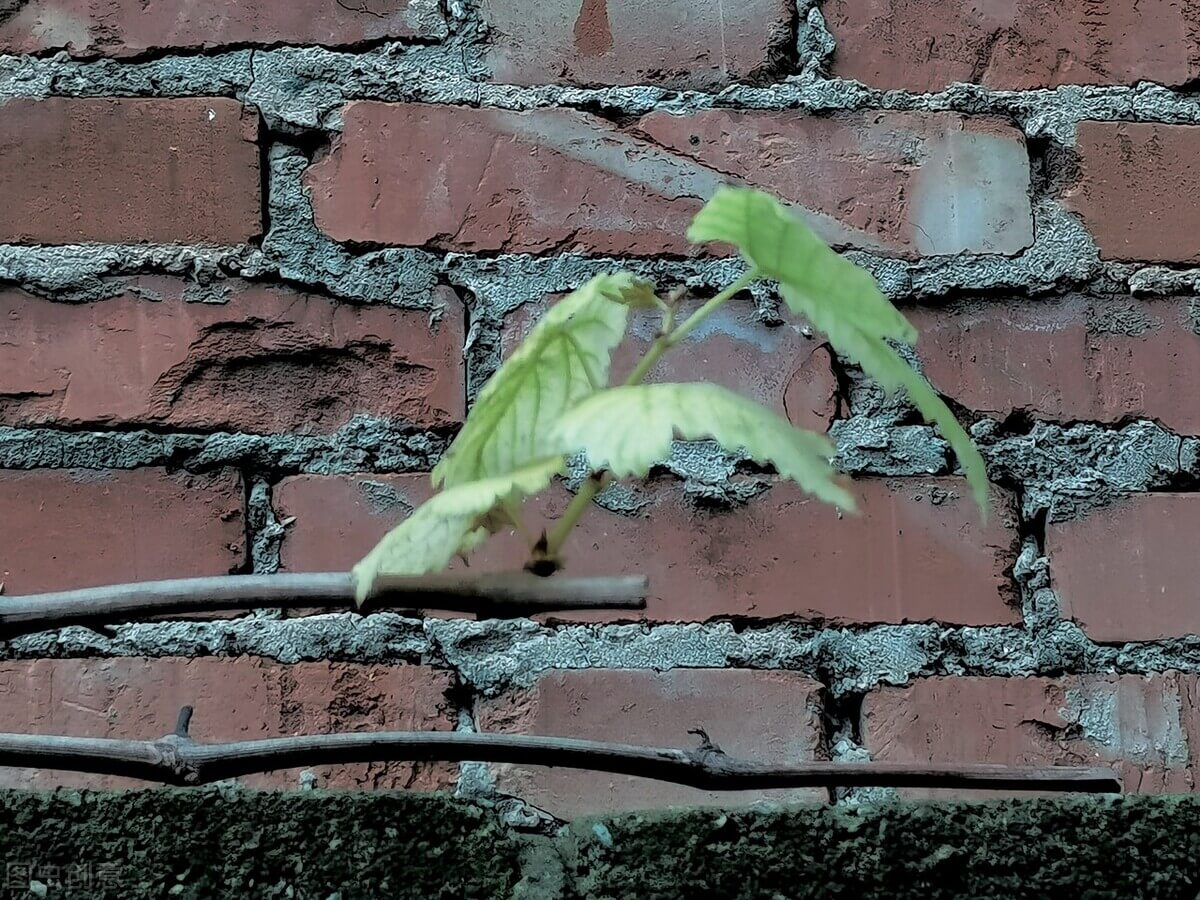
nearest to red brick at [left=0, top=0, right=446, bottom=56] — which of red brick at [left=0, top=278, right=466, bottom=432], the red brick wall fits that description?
the red brick wall

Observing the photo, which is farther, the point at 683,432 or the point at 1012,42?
the point at 1012,42

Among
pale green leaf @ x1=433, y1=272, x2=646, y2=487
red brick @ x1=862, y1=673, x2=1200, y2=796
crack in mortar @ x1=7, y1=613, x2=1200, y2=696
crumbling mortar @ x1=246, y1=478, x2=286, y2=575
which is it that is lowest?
red brick @ x1=862, y1=673, x2=1200, y2=796

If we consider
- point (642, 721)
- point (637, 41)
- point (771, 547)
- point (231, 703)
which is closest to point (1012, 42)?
point (637, 41)

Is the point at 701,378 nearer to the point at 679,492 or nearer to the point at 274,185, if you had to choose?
the point at 679,492

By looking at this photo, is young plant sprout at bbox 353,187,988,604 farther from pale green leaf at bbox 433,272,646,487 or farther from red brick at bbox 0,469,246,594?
red brick at bbox 0,469,246,594

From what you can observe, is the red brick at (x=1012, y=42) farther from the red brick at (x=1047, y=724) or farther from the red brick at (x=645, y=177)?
the red brick at (x=1047, y=724)

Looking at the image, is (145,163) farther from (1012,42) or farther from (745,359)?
(1012,42)
